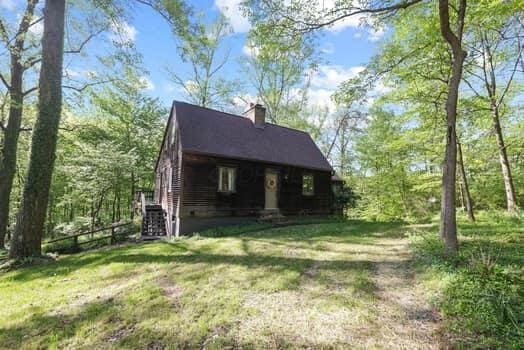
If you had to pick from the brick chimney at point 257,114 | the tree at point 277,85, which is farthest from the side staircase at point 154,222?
the tree at point 277,85

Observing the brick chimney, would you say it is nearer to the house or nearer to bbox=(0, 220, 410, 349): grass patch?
the house

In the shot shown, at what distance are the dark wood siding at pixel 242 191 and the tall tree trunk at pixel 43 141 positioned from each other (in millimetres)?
4355

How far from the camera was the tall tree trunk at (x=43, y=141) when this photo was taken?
6.46 m

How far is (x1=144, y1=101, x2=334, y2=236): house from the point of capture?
34.1ft

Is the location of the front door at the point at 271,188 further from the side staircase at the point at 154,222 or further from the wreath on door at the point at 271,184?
the side staircase at the point at 154,222

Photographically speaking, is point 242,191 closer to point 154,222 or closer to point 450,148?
point 154,222

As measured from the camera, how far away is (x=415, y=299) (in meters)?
3.57

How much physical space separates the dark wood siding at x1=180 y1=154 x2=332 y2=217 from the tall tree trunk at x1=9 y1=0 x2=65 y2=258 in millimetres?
4355

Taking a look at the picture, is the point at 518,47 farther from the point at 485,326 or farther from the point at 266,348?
the point at 266,348

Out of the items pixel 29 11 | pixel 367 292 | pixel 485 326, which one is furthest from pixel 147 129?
pixel 485 326

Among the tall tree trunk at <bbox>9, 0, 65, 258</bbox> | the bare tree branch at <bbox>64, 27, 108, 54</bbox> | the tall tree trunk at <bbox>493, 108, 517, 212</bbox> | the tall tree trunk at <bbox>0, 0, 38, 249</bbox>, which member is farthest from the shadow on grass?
the bare tree branch at <bbox>64, 27, 108, 54</bbox>

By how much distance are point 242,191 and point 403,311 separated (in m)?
8.93

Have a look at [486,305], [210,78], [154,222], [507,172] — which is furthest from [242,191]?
[210,78]

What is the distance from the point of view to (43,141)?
22.1 ft
